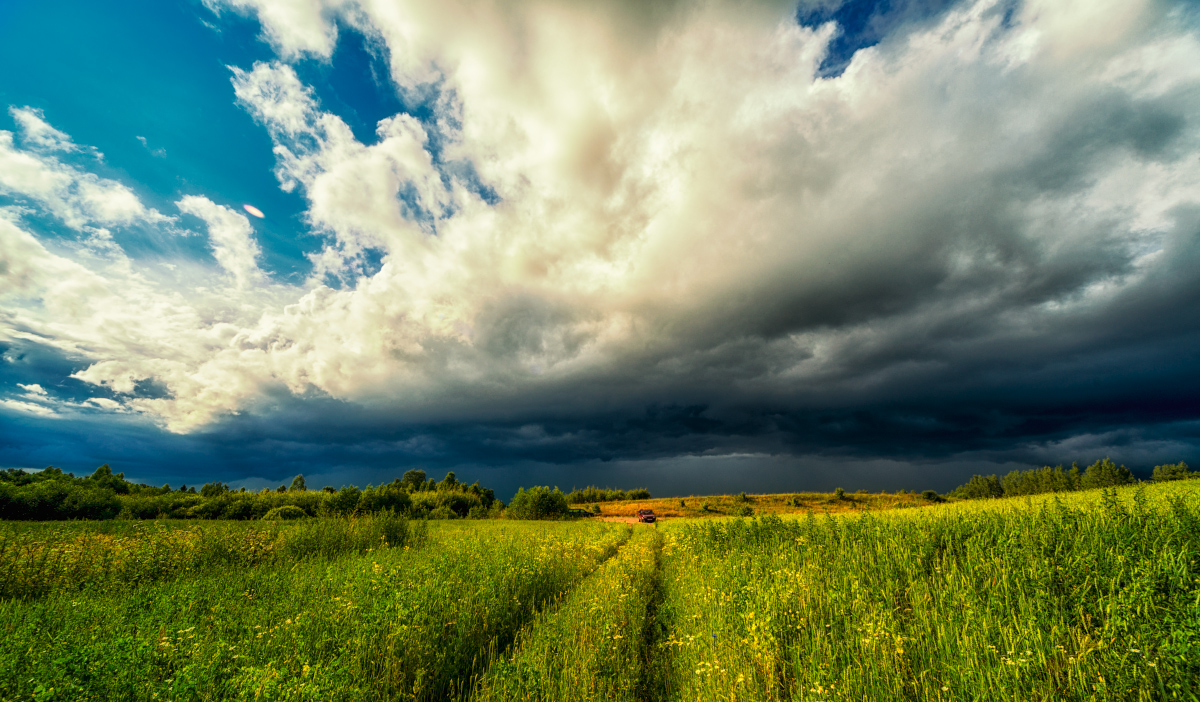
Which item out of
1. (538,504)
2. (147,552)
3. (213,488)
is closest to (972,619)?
(147,552)

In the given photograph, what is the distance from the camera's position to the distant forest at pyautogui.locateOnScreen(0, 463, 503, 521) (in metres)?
41.9

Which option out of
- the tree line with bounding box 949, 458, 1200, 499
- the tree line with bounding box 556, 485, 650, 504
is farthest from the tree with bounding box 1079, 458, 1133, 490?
the tree line with bounding box 556, 485, 650, 504

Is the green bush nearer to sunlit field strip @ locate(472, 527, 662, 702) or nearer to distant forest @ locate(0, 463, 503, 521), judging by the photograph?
distant forest @ locate(0, 463, 503, 521)

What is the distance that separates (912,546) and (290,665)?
41.3ft

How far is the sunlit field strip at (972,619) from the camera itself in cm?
431

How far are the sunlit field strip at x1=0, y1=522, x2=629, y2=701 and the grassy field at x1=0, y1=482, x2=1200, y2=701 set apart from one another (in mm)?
52

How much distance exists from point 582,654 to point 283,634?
536 centimetres

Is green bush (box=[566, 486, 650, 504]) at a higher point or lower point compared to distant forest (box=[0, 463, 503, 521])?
lower

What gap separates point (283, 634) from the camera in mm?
7129

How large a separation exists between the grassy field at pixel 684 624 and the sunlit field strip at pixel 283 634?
0.05m

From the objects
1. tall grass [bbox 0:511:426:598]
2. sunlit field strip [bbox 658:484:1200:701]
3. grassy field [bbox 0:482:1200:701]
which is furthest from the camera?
tall grass [bbox 0:511:426:598]

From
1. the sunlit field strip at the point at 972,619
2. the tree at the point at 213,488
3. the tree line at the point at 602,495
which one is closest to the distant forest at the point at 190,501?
the tree at the point at 213,488

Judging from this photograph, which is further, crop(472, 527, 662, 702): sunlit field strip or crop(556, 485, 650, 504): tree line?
crop(556, 485, 650, 504): tree line

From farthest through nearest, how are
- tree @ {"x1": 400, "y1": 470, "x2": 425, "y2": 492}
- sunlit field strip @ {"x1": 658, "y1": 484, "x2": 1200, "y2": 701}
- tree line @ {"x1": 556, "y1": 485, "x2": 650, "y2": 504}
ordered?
1. tree line @ {"x1": 556, "y1": 485, "x2": 650, "y2": 504}
2. tree @ {"x1": 400, "y1": 470, "x2": 425, "y2": 492}
3. sunlit field strip @ {"x1": 658, "y1": 484, "x2": 1200, "y2": 701}
